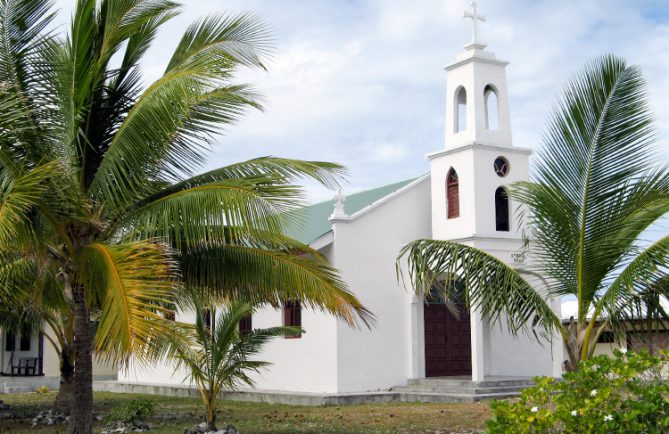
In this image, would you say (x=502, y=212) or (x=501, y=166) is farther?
(x=502, y=212)

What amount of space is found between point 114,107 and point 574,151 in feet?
18.7

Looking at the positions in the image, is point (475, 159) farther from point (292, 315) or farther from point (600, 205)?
point (600, 205)

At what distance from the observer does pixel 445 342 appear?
22.6 meters

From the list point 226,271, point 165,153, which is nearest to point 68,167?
point 165,153

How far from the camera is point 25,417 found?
59.3 ft

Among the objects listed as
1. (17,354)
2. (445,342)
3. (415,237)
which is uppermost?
(415,237)

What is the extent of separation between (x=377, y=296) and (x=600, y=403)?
1365 cm

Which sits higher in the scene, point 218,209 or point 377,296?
point 218,209

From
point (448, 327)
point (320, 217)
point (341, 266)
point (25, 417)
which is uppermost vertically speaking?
point (320, 217)

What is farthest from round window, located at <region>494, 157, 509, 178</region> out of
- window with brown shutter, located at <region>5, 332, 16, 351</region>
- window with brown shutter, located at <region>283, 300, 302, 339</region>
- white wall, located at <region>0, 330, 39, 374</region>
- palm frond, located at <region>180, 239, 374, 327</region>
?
window with brown shutter, located at <region>5, 332, 16, 351</region>

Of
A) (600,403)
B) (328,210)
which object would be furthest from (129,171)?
(328,210)

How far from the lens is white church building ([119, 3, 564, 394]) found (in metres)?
20.6

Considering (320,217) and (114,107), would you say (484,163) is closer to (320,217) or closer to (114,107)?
(320,217)

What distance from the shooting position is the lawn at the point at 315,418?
14711 mm
